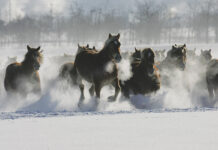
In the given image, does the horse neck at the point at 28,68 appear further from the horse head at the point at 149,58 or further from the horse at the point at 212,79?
the horse at the point at 212,79

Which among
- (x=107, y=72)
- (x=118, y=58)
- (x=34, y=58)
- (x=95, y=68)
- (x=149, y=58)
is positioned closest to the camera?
(x=118, y=58)

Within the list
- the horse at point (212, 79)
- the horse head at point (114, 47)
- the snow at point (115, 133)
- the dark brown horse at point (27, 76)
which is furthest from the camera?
the horse at point (212, 79)

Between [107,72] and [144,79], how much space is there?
1463mm

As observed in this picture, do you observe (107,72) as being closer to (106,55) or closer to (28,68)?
(106,55)

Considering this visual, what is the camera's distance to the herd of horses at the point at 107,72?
946 centimetres

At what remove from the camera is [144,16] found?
9375cm

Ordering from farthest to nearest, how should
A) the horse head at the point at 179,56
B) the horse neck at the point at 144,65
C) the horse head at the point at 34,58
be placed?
the horse head at the point at 179,56, the horse head at the point at 34,58, the horse neck at the point at 144,65

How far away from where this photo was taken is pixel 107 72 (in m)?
9.42

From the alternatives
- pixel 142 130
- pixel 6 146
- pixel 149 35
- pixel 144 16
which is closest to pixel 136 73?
pixel 142 130

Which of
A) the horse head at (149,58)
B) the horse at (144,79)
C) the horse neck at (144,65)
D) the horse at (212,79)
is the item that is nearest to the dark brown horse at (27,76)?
the horse at (144,79)

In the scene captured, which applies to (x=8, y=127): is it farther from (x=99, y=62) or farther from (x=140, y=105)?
(x=140, y=105)

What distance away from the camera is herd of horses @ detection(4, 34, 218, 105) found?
9.46 m

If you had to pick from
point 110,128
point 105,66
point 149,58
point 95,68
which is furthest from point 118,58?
point 110,128

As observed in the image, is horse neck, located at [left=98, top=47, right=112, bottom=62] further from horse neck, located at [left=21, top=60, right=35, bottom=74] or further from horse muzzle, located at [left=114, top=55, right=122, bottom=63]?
horse neck, located at [left=21, top=60, right=35, bottom=74]
